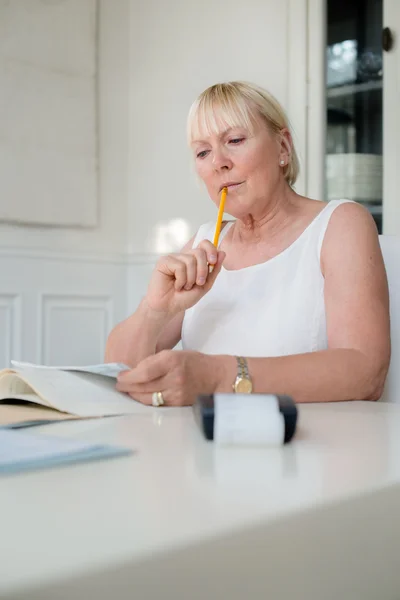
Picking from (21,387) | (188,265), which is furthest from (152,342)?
(21,387)

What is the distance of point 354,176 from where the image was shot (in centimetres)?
242

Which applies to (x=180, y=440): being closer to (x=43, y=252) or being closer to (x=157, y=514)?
(x=157, y=514)

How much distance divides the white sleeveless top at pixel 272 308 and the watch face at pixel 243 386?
38cm

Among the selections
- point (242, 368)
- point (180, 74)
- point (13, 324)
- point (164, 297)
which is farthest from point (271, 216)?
point (180, 74)

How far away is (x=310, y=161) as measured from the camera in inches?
100

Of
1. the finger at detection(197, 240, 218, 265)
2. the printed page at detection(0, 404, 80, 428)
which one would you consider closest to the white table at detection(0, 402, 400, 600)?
the printed page at detection(0, 404, 80, 428)

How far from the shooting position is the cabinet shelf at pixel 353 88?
2391 mm

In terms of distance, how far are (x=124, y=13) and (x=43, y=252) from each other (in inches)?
Answer: 45.5

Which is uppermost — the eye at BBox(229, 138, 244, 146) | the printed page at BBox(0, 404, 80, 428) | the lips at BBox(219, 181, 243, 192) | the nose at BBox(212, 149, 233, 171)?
the eye at BBox(229, 138, 244, 146)

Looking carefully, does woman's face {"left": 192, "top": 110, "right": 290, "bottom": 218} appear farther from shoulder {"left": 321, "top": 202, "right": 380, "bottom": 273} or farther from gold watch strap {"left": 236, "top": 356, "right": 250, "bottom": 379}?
gold watch strap {"left": 236, "top": 356, "right": 250, "bottom": 379}

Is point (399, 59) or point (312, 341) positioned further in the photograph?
point (399, 59)

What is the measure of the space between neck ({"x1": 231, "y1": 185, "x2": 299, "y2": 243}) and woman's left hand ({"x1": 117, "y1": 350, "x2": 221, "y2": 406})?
615 millimetres

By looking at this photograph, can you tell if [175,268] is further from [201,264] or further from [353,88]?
[353,88]

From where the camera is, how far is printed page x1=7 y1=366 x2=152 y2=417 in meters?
0.79
